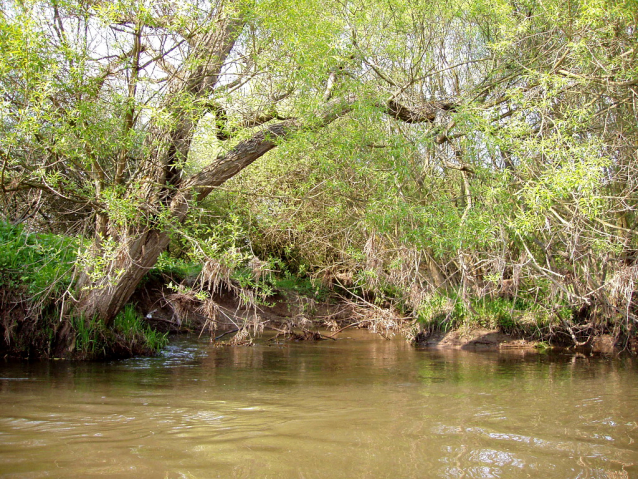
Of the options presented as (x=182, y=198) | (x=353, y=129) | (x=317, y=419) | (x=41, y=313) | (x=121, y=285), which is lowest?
(x=317, y=419)

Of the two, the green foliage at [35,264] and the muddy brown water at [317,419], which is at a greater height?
the green foliage at [35,264]

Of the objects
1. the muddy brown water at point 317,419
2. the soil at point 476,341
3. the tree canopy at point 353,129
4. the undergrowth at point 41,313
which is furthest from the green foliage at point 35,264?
the soil at point 476,341

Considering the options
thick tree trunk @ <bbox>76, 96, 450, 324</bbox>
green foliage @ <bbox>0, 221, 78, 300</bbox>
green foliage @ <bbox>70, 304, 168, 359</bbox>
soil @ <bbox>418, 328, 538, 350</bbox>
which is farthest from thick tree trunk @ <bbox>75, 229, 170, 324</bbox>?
soil @ <bbox>418, 328, 538, 350</bbox>

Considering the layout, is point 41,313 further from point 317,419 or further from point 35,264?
point 317,419

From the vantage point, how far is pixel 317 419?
15.6 feet

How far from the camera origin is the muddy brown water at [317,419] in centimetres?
355

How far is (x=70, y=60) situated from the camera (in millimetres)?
6859

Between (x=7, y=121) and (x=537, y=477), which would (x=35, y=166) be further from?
(x=537, y=477)

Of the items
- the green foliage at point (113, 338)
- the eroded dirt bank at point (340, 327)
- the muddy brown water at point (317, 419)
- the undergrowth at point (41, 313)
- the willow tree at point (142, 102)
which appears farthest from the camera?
the eroded dirt bank at point (340, 327)

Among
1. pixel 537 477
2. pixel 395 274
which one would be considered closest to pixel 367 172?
pixel 395 274

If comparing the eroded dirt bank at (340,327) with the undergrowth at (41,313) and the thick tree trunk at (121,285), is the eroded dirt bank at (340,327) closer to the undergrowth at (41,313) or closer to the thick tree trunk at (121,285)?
the thick tree trunk at (121,285)

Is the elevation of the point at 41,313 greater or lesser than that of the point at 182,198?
lesser

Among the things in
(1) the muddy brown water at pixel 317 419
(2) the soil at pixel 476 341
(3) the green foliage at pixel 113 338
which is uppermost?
(3) the green foliage at pixel 113 338

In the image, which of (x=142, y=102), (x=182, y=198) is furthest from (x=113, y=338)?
(x=142, y=102)
